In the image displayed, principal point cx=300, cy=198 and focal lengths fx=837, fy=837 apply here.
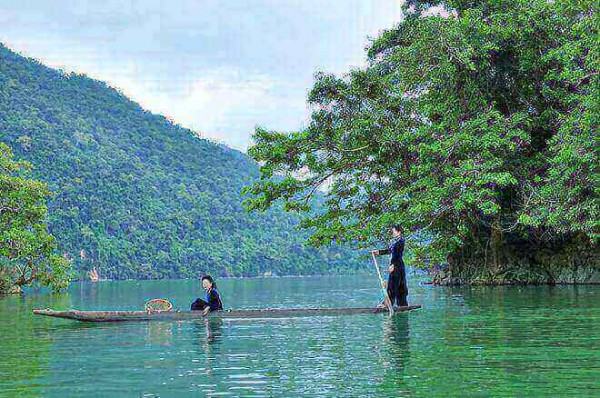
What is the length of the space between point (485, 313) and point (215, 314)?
691 cm

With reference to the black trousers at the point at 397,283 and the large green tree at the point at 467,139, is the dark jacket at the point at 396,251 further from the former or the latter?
the large green tree at the point at 467,139

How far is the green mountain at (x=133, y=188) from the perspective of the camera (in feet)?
370

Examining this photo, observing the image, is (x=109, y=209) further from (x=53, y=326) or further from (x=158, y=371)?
(x=158, y=371)

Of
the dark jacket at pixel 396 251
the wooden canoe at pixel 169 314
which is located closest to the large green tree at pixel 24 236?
the wooden canoe at pixel 169 314

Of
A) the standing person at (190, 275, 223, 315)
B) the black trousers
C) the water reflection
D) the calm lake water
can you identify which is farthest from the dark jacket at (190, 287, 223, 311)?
the black trousers

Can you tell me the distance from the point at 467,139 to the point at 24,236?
28388 mm

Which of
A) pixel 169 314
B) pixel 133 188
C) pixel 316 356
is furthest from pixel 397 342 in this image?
pixel 133 188

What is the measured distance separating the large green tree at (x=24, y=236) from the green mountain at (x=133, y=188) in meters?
55.7

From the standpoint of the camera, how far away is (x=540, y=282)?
3994 cm

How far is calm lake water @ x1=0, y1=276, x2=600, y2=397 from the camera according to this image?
1016 centimetres

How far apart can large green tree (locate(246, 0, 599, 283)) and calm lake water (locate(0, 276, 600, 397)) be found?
1184 cm

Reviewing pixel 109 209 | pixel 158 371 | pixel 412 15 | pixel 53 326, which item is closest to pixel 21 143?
pixel 109 209

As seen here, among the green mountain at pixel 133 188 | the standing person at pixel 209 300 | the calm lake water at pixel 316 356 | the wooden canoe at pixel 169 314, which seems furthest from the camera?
the green mountain at pixel 133 188

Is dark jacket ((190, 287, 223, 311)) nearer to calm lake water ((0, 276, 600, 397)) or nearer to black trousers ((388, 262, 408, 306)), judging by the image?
calm lake water ((0, 276, 600, 397))
